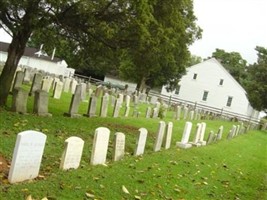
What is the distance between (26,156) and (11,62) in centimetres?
928

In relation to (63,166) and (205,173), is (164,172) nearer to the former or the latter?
(205,173)

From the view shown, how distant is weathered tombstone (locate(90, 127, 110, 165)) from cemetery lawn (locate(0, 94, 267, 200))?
23 cm

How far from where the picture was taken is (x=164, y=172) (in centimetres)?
1029

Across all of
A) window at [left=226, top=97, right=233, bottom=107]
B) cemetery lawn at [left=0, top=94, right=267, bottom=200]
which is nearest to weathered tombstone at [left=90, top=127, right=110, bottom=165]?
cemetery lawn at [left=0, top=94, right=267, bottom=200]

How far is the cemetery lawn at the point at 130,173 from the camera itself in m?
7.29

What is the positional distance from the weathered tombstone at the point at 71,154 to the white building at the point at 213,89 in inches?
1980

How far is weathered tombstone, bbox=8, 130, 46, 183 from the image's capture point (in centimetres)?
700

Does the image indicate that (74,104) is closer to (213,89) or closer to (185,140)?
(185,140)

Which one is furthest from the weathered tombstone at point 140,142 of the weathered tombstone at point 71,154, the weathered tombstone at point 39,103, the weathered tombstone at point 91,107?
the weathered tombstone at point 91,107

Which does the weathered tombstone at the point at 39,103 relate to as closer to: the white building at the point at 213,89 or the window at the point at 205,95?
the white building at the point at 213,89

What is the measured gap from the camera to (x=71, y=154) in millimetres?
8367

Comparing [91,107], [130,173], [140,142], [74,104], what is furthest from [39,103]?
[130,173]

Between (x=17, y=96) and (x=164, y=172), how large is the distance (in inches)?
254

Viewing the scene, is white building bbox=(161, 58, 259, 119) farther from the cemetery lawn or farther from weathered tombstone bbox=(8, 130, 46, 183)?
weathered tombstone bbox=(8, 130, 46, 183)
